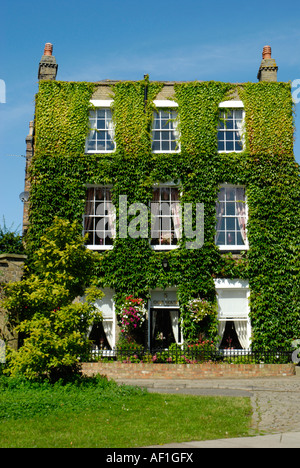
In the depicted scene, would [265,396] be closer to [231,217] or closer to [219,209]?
[231,217]

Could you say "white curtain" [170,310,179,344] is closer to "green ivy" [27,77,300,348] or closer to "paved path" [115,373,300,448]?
"green ivy" [27,77,300,348]

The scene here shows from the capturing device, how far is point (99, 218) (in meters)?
21.5

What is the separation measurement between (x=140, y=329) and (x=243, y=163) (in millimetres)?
8218

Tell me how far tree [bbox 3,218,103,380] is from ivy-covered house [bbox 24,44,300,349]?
6.68 metres

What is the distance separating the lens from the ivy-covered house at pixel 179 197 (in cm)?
2039

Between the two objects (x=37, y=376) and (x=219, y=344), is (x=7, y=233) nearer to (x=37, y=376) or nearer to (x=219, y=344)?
(x=37, y=376)

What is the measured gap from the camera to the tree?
489 inches

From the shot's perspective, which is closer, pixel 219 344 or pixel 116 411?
pixel 116 411

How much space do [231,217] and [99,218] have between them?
566cm

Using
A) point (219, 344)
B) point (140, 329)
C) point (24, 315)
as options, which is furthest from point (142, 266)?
point (24, 315)

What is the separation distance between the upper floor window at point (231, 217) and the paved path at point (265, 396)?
19.8ft

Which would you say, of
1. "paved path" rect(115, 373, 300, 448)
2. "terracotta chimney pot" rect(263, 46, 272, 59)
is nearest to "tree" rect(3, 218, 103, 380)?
"paved path" rect(115, 373, 300, 448)

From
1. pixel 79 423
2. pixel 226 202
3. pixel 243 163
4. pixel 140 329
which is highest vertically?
pixel 243 163

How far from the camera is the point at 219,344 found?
20.6 metres
